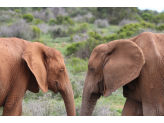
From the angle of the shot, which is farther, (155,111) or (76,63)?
(76,63)

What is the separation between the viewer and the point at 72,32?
15547mm

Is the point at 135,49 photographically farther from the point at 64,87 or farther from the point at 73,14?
the point at 73,14

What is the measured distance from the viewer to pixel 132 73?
3.25 metres

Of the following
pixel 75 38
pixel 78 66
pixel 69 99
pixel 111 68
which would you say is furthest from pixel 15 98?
pixel 75 38

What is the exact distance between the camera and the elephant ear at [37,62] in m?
3.46

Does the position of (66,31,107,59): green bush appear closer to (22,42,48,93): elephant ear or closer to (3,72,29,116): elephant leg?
(22,42,48,93): elephant ear

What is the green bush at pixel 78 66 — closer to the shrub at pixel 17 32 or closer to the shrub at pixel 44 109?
the shrub at pixel 44 109

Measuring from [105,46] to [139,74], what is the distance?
718 mm

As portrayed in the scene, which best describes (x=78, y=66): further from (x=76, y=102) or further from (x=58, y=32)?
(x=58, y=32)

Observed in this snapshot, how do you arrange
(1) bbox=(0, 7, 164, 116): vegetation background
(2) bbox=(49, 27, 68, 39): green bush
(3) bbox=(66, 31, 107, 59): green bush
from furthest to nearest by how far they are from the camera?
1. (2) bbox=(49, 27, 68, 39): green bush
2. (3) bbox=(66, 31, 107, 59): green bush
3. (1) bbox=(0, 7, 164, 116): vegetation background

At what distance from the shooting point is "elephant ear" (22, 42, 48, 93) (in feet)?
11.3

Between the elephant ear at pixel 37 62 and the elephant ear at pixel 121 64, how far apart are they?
3.14 feet

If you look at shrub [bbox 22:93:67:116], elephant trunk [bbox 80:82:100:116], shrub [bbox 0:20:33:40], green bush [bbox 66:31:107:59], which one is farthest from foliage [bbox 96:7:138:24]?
elephant trunk [bbox 80:82:100:116]
